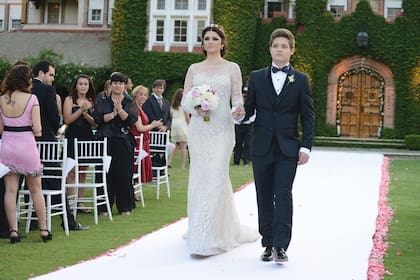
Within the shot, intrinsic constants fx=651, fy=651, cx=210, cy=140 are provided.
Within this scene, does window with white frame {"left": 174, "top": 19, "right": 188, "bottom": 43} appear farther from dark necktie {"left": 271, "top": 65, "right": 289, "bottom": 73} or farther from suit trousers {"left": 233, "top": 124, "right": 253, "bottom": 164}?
dark necktie {"left": 271, "top": 65, "right": 289, "bottom": 73}

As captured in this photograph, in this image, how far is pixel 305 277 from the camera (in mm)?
5898

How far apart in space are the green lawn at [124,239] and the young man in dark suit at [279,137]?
3.75 ft

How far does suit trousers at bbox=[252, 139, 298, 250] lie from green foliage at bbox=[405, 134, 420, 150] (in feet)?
73.8

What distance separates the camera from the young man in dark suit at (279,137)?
6.32 m

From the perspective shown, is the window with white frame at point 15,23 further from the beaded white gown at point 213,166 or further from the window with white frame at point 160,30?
the beaded white gown at point 213,166

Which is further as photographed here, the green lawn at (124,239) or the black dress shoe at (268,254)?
the black dress shoe at (268,254)

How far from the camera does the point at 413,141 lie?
27719mm

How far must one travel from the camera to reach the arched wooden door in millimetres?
31078

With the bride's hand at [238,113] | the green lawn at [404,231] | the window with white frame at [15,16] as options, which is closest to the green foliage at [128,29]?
the window with white frame at [15,16]

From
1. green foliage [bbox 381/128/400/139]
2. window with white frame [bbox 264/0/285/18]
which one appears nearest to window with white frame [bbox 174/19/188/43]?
window with white frame [bbox 264/0/285/18]

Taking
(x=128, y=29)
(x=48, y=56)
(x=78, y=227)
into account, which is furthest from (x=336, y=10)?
(x=78, y=227)

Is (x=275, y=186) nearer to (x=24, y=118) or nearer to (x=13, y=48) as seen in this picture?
(x=24, y=118)

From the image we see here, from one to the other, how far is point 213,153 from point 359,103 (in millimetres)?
25366

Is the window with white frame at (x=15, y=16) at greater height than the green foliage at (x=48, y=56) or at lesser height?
greater
